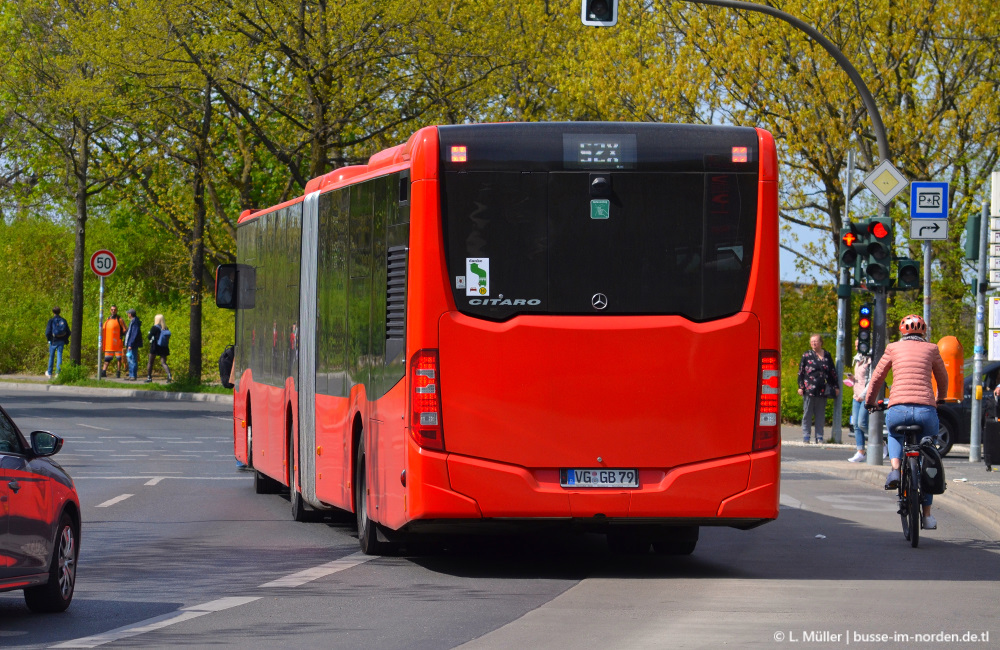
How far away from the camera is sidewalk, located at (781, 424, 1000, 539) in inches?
679

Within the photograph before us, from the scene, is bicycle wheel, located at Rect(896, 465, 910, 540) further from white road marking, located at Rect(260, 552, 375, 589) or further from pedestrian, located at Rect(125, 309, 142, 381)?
pedestrian, located at Rect(125, 309, 142, 381)

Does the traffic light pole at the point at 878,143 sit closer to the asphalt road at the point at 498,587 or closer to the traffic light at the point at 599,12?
the traffic light at the point at 599,12

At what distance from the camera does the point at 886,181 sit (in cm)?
2325

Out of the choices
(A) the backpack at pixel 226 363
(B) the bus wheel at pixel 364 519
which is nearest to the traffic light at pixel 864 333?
(A) the backpack at pixel 226 363

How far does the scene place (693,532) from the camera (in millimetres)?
12852

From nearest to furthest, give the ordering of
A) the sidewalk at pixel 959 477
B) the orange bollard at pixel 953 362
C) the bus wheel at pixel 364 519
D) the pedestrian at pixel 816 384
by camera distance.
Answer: the bus wheel at pixel 364 519, the sidewalk at pixel 959 477, the orange bollard at pixel 953 362, the pedestrian at pixel 816 384

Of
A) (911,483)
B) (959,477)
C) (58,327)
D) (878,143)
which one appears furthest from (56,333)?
(911,483)

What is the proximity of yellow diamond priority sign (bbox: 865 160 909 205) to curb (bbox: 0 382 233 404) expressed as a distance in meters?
19.4

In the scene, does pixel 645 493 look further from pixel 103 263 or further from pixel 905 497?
pixel 103 263

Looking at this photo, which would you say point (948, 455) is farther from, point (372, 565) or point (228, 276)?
point (372, 565)

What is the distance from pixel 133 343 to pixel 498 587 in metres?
37.3

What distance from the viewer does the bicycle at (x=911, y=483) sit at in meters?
14.0

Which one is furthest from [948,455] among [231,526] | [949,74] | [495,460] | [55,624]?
[55,624]

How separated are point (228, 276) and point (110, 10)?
1969cm
